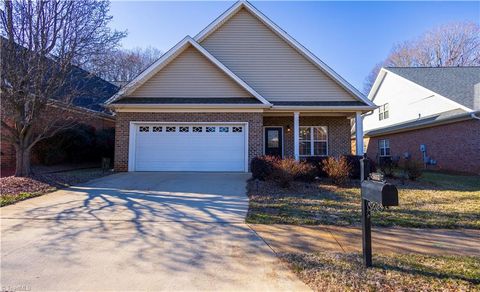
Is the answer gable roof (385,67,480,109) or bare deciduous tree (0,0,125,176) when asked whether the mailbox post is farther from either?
gable roof (385,67,480,109)

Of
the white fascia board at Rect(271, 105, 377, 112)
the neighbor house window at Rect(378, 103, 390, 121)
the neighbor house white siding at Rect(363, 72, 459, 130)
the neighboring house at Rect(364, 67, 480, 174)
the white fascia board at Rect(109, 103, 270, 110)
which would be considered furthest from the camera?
the neighbor house window at Rect(378, 103, 390, 121)

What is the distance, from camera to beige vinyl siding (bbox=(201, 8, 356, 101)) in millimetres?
14023

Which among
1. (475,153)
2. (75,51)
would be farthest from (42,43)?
(475,153)

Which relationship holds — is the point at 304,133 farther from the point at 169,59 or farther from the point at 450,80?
the point at 450,80

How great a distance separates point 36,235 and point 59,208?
1.85 meters

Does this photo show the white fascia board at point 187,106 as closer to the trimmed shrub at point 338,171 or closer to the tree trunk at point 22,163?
the tree trunk at point 22,163

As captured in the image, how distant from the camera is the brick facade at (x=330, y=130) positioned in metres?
15.1

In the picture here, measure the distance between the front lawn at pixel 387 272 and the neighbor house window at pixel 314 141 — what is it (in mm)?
11445

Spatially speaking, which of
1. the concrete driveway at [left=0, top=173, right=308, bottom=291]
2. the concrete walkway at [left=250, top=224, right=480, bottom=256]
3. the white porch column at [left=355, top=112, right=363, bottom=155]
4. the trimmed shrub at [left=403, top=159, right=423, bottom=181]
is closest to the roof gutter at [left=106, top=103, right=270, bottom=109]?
the white porch column at [left=355, top=112, right=363, bottom=155]

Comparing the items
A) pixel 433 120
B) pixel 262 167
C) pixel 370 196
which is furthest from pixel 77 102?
pixel 433 120

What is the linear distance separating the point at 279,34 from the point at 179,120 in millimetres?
6617

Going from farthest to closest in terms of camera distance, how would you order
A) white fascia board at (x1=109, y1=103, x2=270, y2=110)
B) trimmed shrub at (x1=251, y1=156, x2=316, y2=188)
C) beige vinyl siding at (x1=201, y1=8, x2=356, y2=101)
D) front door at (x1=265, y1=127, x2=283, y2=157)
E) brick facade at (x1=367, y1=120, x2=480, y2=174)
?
1. front door at (x1=265, y1=127, x2=283, y2=157)
2. brick facade at (x1=367, y1=120, x2=480, y2=174)
3. beige vinyl siding at (x1=201, y1=8, x2=356, y2=101)
4. white fascia board at (x1=109, y1=103, x2=270, y2=110)
5. trimmed shrub at (x1=251, y1=156, x2=316, y2=188)

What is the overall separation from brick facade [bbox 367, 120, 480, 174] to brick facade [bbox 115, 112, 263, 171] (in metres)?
10.9

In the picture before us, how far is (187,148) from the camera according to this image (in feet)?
41.1
